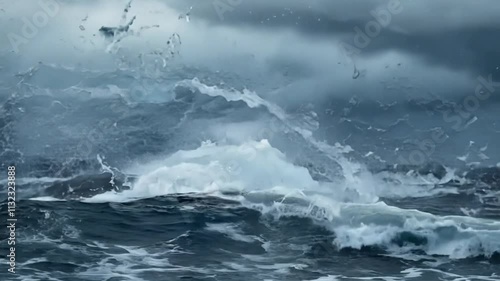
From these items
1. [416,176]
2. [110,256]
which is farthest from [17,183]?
[416,176]

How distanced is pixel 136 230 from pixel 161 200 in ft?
35.3

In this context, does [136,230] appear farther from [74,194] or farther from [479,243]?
[479,243]

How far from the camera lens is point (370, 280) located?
1923 inches

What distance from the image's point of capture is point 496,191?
299 feet

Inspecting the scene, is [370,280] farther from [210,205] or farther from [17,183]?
[17,183]

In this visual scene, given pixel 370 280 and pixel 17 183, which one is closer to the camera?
pixel 370 280

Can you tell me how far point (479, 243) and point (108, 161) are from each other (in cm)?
→ 4212

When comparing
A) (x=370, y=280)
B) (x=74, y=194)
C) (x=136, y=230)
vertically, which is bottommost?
(x=370, y=280)

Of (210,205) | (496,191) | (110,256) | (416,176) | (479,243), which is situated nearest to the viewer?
(110,256)

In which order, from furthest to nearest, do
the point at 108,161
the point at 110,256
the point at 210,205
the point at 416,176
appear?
1. the point at 416,176
2. the point at 108,161
3. the point at 210,205
4. the point at 110,256

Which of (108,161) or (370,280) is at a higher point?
(108,161)

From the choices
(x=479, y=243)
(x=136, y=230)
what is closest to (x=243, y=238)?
(x=136, y=230)

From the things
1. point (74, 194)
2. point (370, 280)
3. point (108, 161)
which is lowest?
point (370, 280)

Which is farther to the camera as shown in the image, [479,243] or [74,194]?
[74,194]
